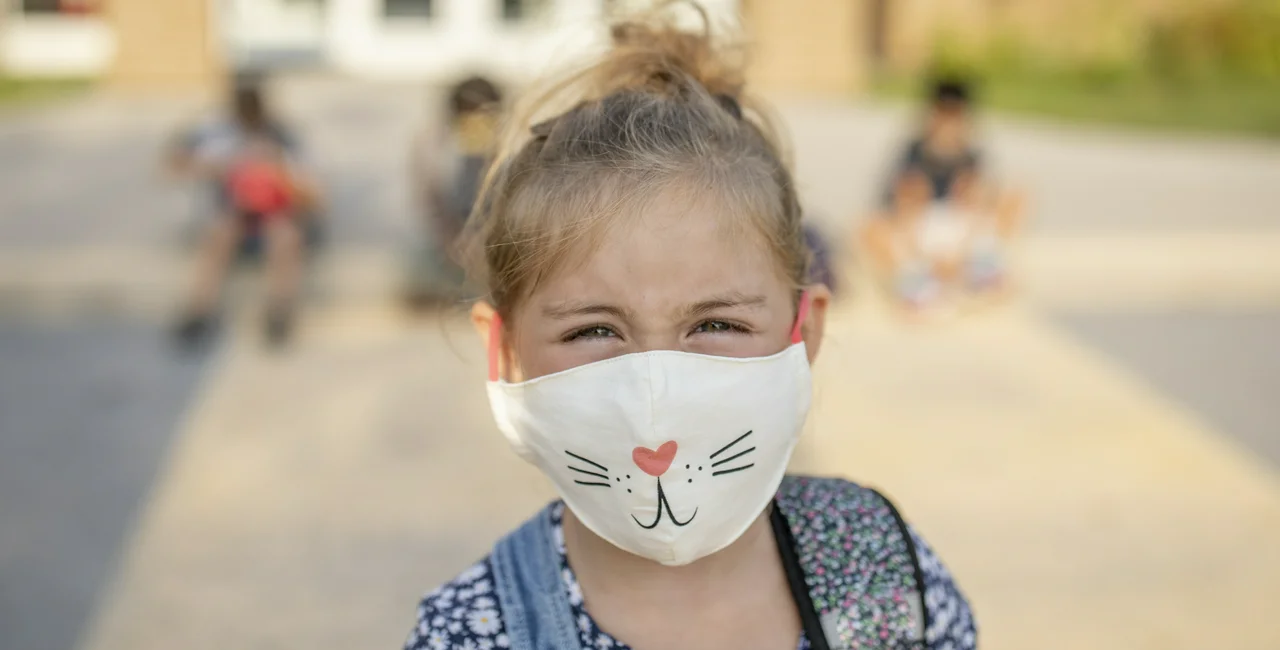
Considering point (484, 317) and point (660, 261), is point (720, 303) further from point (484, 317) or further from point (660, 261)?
point (484, 317)

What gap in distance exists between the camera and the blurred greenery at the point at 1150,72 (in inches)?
559

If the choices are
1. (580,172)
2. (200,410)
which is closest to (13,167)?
(200,410)

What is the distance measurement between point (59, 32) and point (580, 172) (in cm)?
1699

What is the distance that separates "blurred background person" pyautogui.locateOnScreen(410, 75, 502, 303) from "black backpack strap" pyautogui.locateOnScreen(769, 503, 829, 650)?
166 inches

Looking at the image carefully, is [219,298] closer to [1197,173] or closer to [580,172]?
[580,172]

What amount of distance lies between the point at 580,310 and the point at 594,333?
0.13 feet

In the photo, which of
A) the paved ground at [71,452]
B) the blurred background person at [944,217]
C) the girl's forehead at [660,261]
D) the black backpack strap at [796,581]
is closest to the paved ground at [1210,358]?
the blurred background person at [944,217]

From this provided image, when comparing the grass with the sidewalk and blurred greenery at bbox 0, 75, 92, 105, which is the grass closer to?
the sidewalk

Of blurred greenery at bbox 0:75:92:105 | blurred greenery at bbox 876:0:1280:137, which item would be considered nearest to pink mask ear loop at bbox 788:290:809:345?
blurred greenery at bbox 876:0:1280:137

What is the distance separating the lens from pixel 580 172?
153 cm

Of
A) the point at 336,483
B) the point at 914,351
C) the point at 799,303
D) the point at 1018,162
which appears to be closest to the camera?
the point at 799,303

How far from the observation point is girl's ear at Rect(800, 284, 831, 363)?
166cm

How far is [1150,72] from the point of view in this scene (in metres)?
16.3

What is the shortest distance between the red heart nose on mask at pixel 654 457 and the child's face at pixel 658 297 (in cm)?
12
